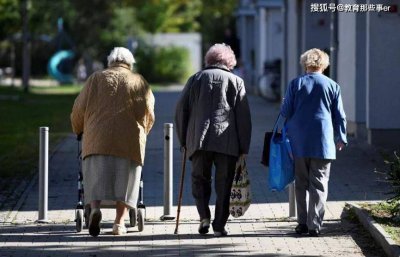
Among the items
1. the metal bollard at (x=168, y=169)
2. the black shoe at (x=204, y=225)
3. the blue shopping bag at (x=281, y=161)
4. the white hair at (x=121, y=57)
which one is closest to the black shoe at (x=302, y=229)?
the blue shopping bag at (x=281, y=161)

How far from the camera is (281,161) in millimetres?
10617

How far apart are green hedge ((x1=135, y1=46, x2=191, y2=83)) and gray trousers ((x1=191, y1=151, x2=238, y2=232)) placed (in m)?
42.3

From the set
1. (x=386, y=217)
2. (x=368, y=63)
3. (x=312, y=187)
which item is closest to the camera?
(x=312, y=187)

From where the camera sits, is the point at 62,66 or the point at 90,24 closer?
the point at 62,66

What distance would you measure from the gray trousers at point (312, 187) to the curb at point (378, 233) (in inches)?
20.1

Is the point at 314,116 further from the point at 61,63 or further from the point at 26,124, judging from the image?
the point at 61,63

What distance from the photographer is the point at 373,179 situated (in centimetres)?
1463

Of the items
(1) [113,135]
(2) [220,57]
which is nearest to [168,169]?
(1) [113,135]

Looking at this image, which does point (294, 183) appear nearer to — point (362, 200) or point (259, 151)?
point (362, 200)

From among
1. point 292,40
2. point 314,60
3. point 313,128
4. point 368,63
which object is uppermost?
point 292,40

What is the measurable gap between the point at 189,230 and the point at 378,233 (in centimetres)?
195

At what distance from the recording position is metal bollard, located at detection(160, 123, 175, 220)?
1148cm

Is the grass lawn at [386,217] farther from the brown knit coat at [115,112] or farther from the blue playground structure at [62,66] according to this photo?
the blue playground structure at [62,66]

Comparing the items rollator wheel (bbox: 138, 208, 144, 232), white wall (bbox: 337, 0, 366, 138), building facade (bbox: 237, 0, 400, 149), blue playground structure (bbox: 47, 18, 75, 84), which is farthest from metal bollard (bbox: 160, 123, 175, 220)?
blue playground structure (bbox: 47, 18, 75, 84)
